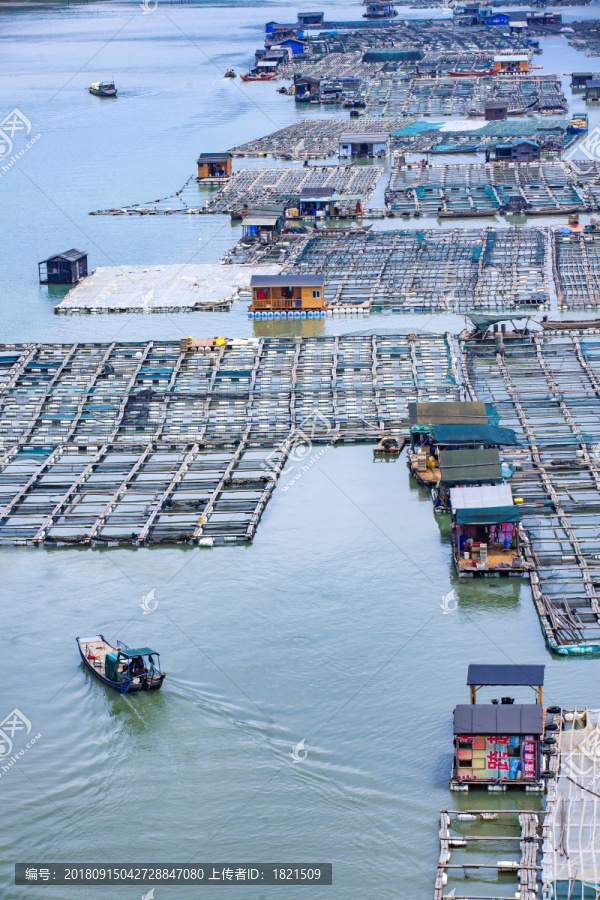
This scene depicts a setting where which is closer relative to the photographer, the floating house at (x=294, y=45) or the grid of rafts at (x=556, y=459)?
the grid of rafts at (x=556, y=459)

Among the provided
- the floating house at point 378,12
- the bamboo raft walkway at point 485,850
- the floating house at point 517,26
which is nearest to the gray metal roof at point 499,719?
the bamboo raft walkway at point 485,850

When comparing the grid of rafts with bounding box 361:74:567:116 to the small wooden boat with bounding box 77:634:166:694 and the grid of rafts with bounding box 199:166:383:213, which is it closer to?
the grid of rafts with bounding box 199:166:383:213

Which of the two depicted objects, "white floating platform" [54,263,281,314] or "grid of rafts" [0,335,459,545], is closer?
"grid of rafts" [0,335,459,545]

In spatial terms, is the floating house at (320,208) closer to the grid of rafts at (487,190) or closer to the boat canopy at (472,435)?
the grid of rafts at (487,190)

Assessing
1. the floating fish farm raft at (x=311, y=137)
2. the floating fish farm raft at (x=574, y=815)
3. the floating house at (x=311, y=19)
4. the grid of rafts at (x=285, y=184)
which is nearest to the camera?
the floating fish farm raft at (x=574, y=815)

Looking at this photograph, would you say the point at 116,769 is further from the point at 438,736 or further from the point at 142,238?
the point at 142,238

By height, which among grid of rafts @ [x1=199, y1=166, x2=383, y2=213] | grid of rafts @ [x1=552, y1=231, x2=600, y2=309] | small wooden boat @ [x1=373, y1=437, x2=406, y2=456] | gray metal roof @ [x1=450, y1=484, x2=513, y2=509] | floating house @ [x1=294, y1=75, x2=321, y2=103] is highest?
gray metal roof @ [x1=450, y1=484, x2=513, y2=509]

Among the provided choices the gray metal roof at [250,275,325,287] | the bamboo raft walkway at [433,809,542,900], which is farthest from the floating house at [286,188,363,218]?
the bamboo raft walkway at [433,809,542,900]
